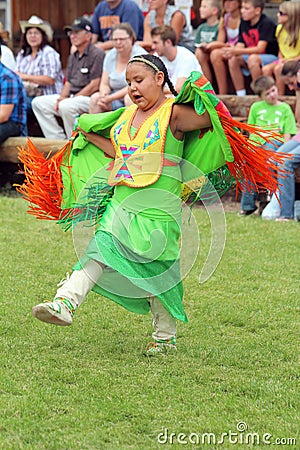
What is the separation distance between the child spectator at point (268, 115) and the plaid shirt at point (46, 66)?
10.2 feet

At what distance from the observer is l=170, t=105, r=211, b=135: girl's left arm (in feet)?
15.4

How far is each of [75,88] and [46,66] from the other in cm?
67

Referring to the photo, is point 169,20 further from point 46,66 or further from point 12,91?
point 12,91

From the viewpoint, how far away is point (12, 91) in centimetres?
995

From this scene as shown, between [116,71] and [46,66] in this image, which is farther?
[46,66]

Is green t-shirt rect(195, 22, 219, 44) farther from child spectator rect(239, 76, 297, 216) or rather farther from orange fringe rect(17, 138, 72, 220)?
orange fringe rect(17, 138, 72, 220)

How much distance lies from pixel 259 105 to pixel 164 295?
477cm

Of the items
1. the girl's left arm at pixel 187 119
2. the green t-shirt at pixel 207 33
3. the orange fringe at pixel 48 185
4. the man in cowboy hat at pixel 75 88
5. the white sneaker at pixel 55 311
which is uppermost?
the girl's left arm at pixel 187 119

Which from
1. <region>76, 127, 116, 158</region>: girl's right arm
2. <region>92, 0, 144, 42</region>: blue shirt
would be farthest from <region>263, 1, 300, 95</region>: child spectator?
<region>76, 127, 116, 158</region>: girl's right arm

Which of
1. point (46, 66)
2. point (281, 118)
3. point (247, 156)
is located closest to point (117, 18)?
point (46, 66)

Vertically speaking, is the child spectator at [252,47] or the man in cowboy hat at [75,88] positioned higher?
the child spectator at [252,47]

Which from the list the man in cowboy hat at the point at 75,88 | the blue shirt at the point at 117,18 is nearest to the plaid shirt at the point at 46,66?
the man in cowboy hat at the point at 75,88

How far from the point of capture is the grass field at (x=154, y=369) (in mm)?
3736

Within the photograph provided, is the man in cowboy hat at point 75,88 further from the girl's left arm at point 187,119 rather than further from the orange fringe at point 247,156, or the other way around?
the girl's left arm at point 187,119
